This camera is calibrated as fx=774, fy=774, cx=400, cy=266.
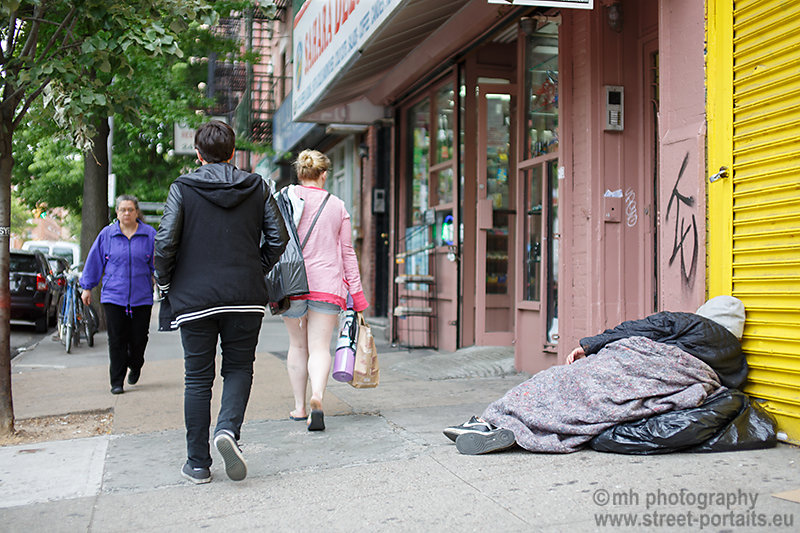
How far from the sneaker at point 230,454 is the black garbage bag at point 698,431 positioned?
1.91 m

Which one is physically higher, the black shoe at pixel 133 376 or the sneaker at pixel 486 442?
the sneaker at pixel 486 442

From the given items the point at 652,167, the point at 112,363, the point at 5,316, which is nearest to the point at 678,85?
the point at 652,167

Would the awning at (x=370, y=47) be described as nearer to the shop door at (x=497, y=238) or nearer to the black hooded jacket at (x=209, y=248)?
the shop door at (x=497, y=238)

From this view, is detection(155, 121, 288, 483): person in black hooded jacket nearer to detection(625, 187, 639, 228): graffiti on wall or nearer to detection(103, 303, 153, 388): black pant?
detection(103, 303, 153, 388): black pant

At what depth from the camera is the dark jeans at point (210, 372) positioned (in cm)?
398

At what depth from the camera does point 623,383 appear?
4.22 metres

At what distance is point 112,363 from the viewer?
705 cm

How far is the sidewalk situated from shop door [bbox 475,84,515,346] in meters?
3.17

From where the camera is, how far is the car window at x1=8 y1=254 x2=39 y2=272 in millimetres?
14586

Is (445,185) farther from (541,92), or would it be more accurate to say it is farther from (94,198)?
(94,198)

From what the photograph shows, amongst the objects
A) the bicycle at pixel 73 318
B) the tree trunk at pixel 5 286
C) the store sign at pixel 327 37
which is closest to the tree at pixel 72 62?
the tree trunk at pixel 5 286

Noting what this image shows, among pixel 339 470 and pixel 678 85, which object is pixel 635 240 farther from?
pixel 339 470

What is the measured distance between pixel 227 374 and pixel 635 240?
3807 millimetres

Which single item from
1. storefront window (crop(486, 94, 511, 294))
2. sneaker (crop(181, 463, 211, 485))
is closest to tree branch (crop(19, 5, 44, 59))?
sneaker (crop(181, 463, 211, 485))
